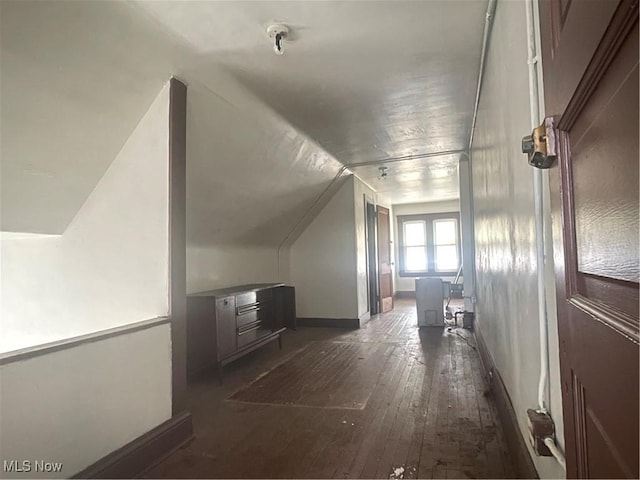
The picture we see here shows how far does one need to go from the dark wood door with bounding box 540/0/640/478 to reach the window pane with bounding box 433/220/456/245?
9.02 m

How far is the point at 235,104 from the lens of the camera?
303 cm

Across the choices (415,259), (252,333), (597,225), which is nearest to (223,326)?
(252,333)

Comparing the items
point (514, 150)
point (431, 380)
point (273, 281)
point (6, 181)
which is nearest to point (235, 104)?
point (6, 181)

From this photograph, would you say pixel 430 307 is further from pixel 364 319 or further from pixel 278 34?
pixel 278 34

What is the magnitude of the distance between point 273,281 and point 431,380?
117 inches

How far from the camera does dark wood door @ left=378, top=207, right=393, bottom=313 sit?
23.1 feet

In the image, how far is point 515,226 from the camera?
Result: 1.78 meters

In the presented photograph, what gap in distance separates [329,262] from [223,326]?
9.07 ft

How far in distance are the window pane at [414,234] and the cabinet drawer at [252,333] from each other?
6241 millimetres

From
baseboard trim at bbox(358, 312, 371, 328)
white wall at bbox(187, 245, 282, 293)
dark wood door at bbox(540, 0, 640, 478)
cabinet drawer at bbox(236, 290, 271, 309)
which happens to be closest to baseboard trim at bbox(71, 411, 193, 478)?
cabinet drawer at bbox(236, 290, 271, 309)

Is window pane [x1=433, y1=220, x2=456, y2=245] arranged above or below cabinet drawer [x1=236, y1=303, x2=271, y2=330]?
above

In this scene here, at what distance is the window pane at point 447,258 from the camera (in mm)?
9422

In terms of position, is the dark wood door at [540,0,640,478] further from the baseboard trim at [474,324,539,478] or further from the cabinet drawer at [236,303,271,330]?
the cabinet drawer at [236,303,271,330]

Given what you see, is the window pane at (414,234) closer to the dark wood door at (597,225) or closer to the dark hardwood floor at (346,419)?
the dark hardwood floor at (346,419)
